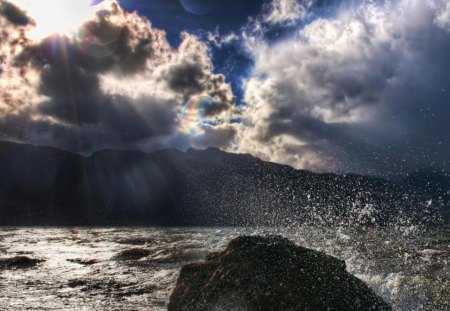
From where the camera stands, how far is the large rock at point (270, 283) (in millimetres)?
6602

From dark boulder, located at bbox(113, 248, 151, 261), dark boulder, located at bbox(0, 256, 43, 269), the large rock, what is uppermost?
the large rock

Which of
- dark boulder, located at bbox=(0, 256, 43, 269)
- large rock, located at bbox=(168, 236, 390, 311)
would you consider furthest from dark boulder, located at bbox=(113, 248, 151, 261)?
→ large rock, located at bbox=(168, 236, 390, 311)

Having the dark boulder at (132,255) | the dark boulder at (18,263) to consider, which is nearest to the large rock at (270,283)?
the dark boulder at (18,263)

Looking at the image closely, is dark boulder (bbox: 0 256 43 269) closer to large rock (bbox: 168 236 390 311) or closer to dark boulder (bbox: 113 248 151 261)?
dark boulder (bbox: 113 248 151 261)

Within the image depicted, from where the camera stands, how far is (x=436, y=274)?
14.2 m

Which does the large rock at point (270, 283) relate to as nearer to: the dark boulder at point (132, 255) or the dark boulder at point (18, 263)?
the dark boulder at point (18, 263)

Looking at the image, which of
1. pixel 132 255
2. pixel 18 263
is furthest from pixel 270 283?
pixel 18 263

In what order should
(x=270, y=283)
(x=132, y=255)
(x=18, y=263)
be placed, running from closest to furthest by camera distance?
(x=270, y=283) → (x=18, y=263) → (x=132, y=255)

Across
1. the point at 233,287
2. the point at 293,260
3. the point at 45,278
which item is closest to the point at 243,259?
the point at 233,287

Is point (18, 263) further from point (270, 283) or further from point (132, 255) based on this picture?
point (270, 283)

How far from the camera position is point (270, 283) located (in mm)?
6730

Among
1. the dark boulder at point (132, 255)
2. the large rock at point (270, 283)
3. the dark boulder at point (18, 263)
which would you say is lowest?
the dark boulder at point (18, 263)

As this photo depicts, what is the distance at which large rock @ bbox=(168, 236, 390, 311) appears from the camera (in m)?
6.60

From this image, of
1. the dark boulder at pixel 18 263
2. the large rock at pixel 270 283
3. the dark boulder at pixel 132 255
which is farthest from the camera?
the dark boulder at pixel 132 255
